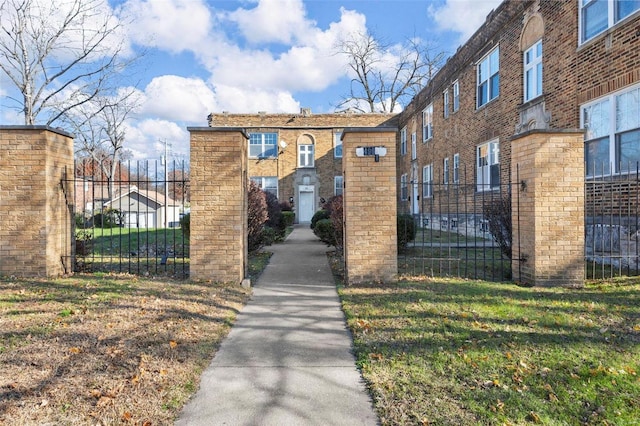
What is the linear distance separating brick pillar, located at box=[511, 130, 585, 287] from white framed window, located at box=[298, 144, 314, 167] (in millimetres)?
21928

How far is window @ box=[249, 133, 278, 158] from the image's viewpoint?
27.6 metres

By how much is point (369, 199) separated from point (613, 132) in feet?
17.5

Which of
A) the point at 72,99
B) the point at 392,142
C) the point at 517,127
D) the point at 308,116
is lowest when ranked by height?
the point at 392,142

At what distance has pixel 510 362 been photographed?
138 inches

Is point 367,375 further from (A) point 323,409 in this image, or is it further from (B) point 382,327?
(B) point 382,327

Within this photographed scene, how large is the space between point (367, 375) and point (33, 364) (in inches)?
109

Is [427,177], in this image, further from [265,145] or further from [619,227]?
[619,227]

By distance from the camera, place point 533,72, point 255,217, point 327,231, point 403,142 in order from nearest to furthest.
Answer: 1. point 255,217
2. point 327,231
3. point 533,72
4. point 403,142

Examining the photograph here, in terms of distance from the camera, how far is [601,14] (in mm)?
8188

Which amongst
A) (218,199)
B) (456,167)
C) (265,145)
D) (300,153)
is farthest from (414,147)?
(218,199)

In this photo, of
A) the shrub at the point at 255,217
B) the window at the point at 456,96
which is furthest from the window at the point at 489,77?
the shrub at the point at 255,217

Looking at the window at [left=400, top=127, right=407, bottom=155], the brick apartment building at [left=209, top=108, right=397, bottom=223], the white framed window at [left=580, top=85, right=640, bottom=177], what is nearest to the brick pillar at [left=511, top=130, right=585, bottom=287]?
the white framed window at [left=580, top=85, right=640, bottom=177]

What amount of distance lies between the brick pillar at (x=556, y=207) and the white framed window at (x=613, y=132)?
4.55 feet

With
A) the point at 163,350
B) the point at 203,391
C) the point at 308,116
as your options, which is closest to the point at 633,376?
the point at 203,391
